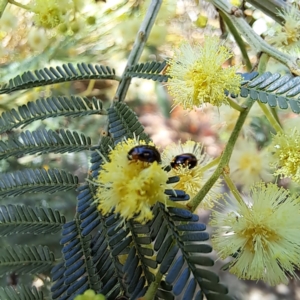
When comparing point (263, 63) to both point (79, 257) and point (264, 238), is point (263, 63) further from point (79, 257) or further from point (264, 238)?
point (79, 257)

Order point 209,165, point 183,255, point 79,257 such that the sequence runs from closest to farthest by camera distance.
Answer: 1. point 183,255
2. point 79,257
3. point 209,165

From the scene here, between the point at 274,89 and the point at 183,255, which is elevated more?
the point at 274,89

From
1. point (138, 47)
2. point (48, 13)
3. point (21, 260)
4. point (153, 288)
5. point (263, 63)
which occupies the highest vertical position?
point (48, 13)

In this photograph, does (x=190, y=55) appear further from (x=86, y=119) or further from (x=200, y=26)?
(x=86, y=119)

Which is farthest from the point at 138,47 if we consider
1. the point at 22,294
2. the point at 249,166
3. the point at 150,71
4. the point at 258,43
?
the point at 22,294

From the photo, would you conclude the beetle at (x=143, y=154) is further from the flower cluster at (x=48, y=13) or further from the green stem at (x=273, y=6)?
the flower cluster at (x=48, y=13)

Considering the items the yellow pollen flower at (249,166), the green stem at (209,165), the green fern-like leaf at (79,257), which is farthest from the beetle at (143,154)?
the yellow pollen flower at (249,166)
